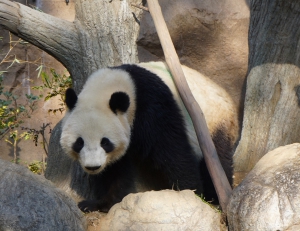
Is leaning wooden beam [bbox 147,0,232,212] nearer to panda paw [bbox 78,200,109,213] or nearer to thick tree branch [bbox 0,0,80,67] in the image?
thick tree branch [bbox 0,0,80,67]

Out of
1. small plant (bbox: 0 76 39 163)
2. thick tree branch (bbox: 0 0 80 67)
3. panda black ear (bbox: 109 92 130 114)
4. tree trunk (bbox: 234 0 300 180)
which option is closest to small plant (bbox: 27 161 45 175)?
small plant (bbox: 0 76 39 163)

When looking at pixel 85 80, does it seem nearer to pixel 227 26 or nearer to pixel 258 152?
pixel 258 152

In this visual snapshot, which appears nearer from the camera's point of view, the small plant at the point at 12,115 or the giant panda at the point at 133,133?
the giant panda at the point at 133,133

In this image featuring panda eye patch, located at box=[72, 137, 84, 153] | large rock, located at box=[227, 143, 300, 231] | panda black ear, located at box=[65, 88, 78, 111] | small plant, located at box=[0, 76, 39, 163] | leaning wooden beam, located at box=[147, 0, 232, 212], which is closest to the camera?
large rock, located at box=[227, 143, 300, 231]

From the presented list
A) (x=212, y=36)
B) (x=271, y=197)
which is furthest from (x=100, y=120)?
(x=212, y=36)

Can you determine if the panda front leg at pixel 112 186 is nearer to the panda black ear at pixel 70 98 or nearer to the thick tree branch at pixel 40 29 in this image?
the panda black ear at pixel 70 98

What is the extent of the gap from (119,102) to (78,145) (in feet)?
1.57

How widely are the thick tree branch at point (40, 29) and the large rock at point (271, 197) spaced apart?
2194mm

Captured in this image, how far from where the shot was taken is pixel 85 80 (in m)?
4.90

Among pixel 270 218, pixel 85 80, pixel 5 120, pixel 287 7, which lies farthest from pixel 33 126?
pixel 270 218

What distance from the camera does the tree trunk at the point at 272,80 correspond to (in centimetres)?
462

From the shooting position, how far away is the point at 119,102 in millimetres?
4102

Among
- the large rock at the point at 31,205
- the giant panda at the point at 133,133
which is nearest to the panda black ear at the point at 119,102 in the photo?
the giant panda at the point at 133,133

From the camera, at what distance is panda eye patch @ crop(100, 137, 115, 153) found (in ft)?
13.3
